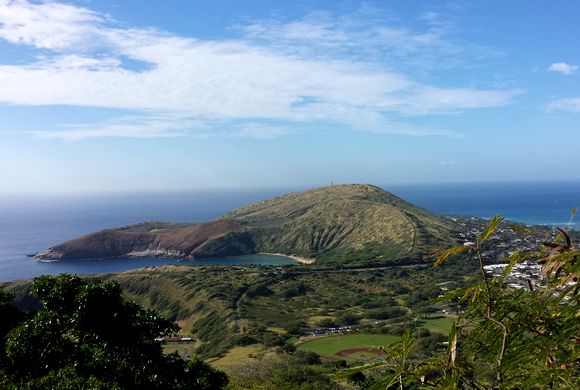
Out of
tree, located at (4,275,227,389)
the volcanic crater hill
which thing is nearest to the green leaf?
tree, located at (4,275,227,389)

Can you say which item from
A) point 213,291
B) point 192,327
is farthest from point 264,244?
point 192,327

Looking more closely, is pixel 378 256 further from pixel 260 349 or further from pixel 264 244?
pixel 260 349

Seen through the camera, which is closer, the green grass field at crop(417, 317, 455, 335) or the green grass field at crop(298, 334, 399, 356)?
the green grass field at crop(298, 334, 399, 356)

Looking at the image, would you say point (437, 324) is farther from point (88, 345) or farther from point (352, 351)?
point (88, 345)

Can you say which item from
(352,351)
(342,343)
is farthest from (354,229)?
(352,351)

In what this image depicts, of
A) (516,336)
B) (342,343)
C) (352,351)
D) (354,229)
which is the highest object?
(516,336)

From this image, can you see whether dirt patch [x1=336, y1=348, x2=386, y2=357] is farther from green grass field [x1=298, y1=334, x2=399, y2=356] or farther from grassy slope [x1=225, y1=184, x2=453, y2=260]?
grassy slope [x1=225, y1=184, x2=453, y2=260]
